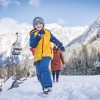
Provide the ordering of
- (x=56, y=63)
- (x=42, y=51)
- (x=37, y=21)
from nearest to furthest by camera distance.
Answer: (x=42, y=51) → (x=37, y=21) → (x=56, y=63)

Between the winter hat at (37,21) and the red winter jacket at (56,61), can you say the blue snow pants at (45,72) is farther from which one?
the red winter jacket at (56,61)

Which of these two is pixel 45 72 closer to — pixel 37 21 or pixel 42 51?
pixel 42 51

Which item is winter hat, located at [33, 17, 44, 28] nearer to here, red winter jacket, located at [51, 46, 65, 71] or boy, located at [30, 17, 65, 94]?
boy, located at [30, 17, 65, 94]

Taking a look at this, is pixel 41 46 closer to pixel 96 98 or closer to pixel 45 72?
pixel 45 72

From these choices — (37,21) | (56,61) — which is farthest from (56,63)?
(37,21)

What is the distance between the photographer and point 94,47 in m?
164

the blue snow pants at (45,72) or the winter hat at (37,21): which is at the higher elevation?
the winter hat at (37,21)

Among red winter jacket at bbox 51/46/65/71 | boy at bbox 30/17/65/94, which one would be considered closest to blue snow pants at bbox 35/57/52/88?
boy at bbox 30/17/65/94

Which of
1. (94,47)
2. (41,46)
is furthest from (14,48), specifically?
(94,47)

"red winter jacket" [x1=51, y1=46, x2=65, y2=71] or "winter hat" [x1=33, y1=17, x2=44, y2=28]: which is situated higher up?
"winter hat" [x1=33, y1=17, x2=44, y2=28]

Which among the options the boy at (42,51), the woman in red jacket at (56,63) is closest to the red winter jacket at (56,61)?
the woman in red jacket at (56,63)

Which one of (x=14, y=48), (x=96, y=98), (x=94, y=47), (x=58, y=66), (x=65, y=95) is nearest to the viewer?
(x=96, y=98)

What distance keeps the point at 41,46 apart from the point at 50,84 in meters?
0.95

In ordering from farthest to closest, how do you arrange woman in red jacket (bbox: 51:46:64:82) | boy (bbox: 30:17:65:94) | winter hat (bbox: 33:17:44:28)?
woman in red jacket (bbox: 51:46:64:82) → winter hat (bbox: 33:17:44:28) → boy (bbox: 30:17:65:94)
